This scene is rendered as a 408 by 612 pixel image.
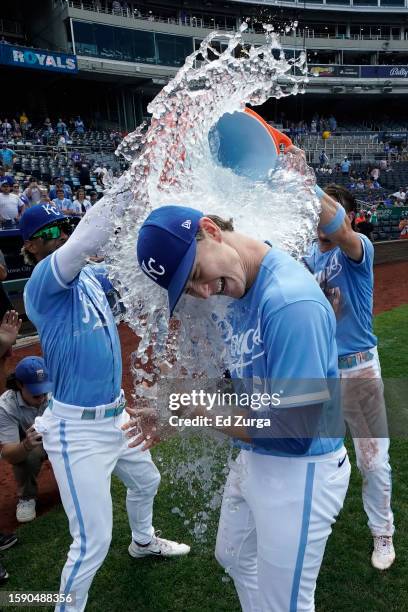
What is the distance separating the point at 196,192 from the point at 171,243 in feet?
1.81

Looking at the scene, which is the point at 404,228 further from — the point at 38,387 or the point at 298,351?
the point at 298,351

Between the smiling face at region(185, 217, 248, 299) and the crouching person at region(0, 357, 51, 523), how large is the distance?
2421 millimetres

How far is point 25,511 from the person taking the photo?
3.71 metres

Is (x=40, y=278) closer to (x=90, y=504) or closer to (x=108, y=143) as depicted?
(x=90, y=504)

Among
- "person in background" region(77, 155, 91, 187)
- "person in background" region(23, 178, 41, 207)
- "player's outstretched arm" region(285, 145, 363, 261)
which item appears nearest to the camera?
"player's outstretched arm" region(285, 145, 363, 261)

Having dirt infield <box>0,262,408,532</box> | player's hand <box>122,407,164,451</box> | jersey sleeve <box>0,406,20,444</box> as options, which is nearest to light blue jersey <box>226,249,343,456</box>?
player's hand <box>122,407,164,451</box>

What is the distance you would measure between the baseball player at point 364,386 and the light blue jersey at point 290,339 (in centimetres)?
125

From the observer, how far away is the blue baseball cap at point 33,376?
368 cm

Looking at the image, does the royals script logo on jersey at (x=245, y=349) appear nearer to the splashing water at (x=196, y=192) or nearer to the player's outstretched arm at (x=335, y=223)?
the splashing water at (x=196, y=192)

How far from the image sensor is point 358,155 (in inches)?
1172

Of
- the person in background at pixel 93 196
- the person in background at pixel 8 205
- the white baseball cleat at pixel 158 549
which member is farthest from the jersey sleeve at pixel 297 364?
the person in background at pixel 93 196

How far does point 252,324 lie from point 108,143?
2352 centimetres

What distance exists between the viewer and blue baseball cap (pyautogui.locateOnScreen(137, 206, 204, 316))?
4.87ft

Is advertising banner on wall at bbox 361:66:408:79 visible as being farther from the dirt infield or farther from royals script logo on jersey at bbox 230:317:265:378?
royals script logo on jersey at bbox 230:317:265:378
